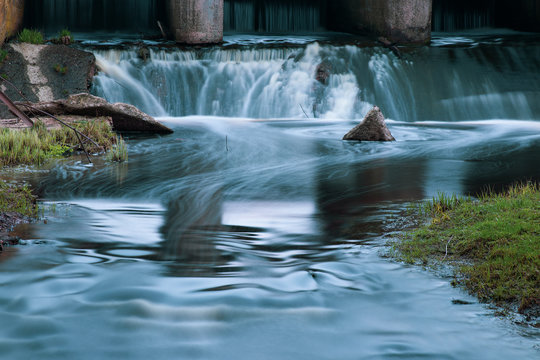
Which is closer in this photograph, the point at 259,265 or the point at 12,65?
the point at 259,265

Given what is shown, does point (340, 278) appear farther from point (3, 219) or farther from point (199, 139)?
point (199, 139)

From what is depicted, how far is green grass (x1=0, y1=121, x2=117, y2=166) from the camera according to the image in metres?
9.41

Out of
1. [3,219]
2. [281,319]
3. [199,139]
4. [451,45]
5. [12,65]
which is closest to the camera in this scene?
[281,319]

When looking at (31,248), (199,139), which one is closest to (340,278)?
(31,248)

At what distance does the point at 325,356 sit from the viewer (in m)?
3.40

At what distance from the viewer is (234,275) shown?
4559mm

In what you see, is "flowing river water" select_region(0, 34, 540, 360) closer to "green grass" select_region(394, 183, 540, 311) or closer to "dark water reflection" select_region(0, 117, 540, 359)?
"dark water reflection" select_region(0, 117, 540, 359)

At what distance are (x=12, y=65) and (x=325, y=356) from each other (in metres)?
13.9

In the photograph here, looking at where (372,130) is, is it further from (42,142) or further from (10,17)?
(10,17)

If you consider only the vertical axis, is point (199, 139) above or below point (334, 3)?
below

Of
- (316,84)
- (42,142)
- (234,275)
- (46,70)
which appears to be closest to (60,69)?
(46,70)

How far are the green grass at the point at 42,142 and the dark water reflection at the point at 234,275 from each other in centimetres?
71

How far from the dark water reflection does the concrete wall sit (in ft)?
27.1

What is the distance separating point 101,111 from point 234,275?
28.5 ft
